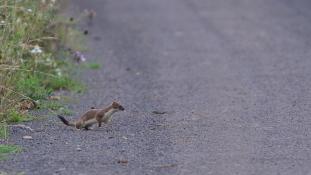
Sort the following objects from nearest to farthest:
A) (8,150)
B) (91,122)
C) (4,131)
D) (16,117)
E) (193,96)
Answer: (8,150) → (4,131) → (91,122) → (16,117) → (193,96)

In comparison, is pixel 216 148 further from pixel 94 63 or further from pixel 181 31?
pixel 181 31

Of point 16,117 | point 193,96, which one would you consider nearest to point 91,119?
point 16,117

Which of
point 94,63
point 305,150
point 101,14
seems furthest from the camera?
point 101,14

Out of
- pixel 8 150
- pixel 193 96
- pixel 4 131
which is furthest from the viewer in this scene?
pixel 193 96

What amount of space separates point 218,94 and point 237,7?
8.93 meters

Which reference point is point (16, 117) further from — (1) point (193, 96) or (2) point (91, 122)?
(1) point (193, 96)

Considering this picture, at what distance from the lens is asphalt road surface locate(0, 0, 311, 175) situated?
8.27 m

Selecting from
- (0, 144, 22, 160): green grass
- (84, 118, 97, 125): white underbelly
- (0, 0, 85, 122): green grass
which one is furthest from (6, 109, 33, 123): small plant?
(0, 144, 22, 160): green grass

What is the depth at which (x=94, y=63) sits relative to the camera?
14.6 meters

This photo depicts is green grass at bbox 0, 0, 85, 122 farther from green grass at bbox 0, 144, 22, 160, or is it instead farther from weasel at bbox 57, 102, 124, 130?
green grass at bbox 0, 144, 22, 160

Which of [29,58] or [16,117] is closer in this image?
[16,117]

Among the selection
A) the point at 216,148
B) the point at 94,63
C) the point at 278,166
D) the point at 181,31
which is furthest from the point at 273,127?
the point at 181,31

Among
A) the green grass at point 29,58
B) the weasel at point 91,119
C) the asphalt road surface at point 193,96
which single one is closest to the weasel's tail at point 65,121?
the weasel at point 91,119

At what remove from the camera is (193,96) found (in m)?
11.6
